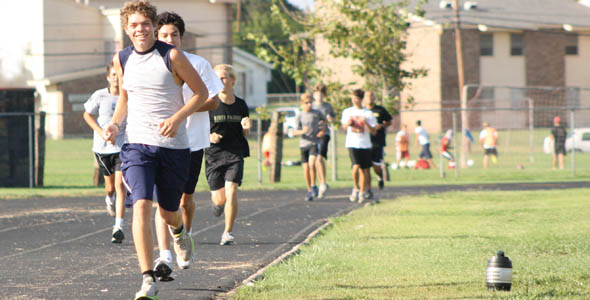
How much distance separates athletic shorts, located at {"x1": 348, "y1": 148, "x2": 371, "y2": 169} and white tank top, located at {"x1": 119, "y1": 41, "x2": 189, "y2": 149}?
30.7 feet

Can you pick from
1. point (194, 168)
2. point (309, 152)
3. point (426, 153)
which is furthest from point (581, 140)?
point (194, 168)

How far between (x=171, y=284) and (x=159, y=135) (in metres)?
1.44

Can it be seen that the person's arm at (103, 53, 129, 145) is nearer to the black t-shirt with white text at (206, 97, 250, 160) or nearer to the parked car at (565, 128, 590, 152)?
the black t-shirt with white text at (206, 97, 250, 160)

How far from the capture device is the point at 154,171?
6324mm

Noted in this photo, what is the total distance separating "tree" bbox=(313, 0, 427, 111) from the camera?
78.5ft

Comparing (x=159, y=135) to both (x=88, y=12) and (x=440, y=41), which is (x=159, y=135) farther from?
(x=88, y=12)


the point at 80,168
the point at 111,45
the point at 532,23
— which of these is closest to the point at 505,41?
the point at 532,23

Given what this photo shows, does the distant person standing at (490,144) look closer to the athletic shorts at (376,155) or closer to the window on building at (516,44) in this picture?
the athletic shorts at (376,155)

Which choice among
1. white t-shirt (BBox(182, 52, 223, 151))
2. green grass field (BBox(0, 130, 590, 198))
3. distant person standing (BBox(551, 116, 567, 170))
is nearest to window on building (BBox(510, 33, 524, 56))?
green grass field (BBox(0, 130, 590, 198))

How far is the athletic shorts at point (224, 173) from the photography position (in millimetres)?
9703

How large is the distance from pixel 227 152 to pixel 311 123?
6.34 metres

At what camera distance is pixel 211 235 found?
35.6 ft

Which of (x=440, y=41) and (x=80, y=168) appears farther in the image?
(x=440, y=41)

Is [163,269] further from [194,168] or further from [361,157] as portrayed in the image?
[361,157]
